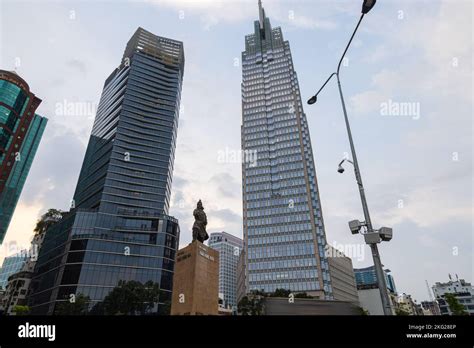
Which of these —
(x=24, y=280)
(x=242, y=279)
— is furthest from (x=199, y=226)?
(x=24, y=280)

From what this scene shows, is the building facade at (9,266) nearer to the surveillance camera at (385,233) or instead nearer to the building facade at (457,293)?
the surveillance camera at (385,233)

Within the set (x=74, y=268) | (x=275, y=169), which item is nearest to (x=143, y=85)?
(x=275, y=169)

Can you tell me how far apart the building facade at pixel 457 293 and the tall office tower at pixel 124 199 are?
10710cm

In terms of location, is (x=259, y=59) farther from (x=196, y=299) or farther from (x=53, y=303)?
(x=196, y=299)

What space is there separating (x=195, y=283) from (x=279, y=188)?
102089mm

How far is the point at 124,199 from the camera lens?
99.1 m

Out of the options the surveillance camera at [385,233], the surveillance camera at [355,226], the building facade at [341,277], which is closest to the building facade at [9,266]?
the building facade at [341,277]

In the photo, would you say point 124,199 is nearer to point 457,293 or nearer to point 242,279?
point 242,279

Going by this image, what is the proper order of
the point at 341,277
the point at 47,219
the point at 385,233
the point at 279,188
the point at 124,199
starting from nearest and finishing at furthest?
the point at 385,233 < the point at 124,199 < the point at 47,219 < the point at 279,188 < the point at 341,277

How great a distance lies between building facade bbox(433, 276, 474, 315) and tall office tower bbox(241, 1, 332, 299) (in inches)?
2103

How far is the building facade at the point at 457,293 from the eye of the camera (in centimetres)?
10662

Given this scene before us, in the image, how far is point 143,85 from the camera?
126 metres

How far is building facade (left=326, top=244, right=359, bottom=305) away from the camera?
104 metres

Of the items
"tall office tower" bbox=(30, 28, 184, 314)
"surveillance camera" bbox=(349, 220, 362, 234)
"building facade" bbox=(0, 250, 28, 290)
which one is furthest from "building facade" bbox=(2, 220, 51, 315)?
"surveillance camera" bbox=(349, 220, 362, 234)
